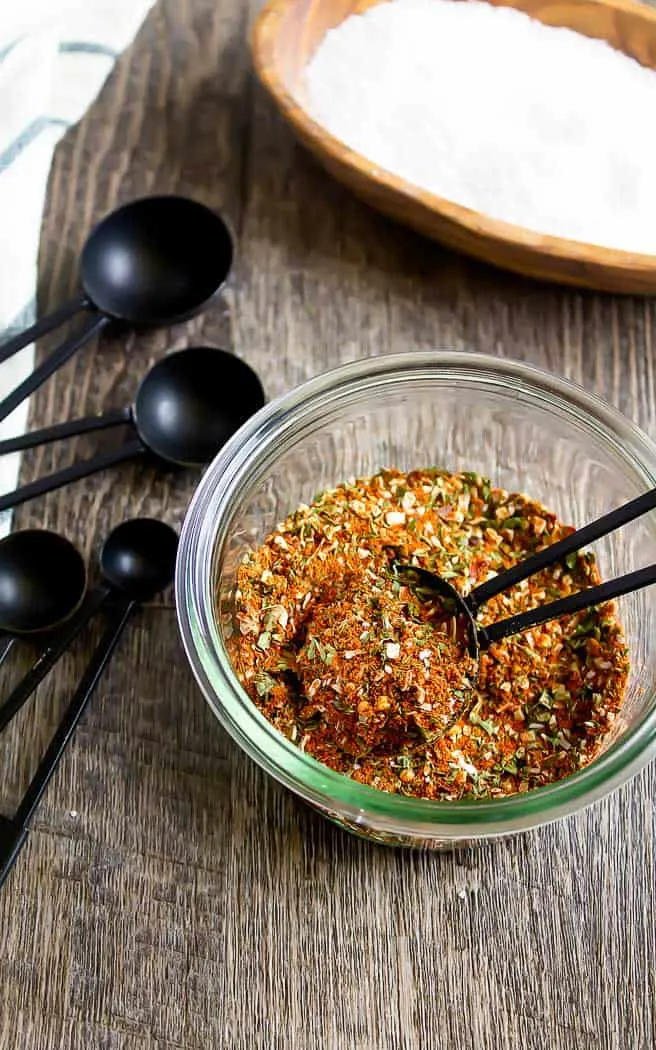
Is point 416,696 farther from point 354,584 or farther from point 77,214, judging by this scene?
point 77,214

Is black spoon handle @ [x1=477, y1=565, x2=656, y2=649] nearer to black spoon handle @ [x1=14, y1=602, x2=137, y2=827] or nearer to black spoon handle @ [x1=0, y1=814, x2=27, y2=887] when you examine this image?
black spoon handle @ [x1=14, y1=602, x2=137, y2=827]

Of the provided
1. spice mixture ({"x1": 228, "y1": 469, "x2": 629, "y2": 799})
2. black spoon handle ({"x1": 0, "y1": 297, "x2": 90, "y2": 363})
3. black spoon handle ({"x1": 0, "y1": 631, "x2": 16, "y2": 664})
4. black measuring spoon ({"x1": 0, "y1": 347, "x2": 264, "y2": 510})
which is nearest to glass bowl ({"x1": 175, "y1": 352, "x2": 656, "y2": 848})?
spice mixture ({"x1": 228, "y1": 469, "x2": 629, "y2": 799})

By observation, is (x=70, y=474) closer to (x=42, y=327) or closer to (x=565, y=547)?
(x=42, y=327)

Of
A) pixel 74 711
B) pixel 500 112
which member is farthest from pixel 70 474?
pixel 500 112

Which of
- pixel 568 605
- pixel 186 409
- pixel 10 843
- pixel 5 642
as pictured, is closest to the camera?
pixel 568 605

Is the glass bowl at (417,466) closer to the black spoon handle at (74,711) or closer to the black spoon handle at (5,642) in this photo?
the black spoon handle at (74,711)

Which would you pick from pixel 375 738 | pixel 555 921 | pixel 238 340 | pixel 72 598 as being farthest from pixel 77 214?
pixel 555 921
